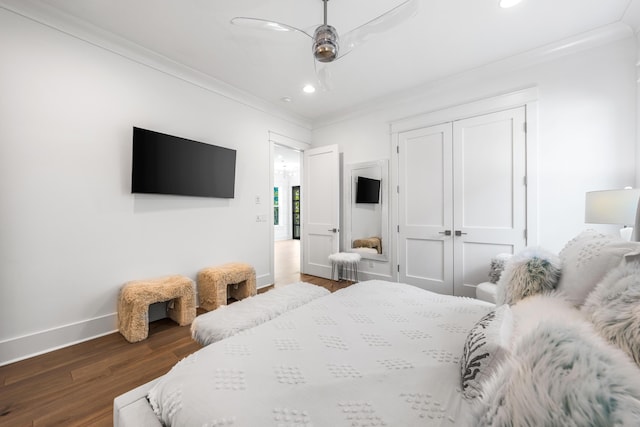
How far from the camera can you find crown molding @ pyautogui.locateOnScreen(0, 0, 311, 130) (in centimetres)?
197

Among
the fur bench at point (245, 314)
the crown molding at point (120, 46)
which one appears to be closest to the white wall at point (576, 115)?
the fur bench at point (245, 314)

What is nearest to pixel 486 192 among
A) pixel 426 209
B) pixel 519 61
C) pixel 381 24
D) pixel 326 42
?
pixel 426 209

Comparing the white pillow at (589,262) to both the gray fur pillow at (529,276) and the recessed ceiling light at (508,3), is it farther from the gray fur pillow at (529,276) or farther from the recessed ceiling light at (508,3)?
the recessed ceiling light at (508,3)

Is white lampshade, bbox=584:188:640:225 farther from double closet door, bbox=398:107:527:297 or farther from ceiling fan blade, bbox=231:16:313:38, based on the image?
ceiling fan blade, bbox=231:16:313:38

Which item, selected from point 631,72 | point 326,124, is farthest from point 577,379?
point 326,124

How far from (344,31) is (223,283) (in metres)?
2.86

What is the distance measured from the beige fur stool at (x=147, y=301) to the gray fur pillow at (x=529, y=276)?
2.62m

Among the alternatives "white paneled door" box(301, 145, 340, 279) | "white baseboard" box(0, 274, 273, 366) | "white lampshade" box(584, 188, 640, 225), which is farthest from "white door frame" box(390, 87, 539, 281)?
"white baseboard" box(0, 274, 273, 366)

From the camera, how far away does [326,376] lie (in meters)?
Answer: 0.85

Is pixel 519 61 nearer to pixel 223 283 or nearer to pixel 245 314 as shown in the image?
pixel 245 314

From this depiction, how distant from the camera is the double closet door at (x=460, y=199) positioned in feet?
9.20

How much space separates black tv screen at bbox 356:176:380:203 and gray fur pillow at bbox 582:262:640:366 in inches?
120

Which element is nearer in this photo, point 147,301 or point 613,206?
point 613,206

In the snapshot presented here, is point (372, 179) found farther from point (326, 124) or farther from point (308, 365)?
point (308, 365)
